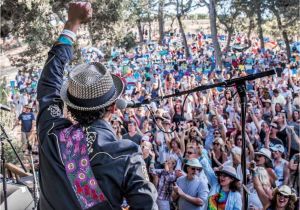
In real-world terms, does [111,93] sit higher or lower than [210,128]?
higher

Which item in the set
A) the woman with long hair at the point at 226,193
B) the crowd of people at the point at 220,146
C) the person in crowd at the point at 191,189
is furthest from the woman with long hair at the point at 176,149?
the woman with long hair at the point at 226,193

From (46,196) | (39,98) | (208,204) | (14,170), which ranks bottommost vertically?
(208,204)

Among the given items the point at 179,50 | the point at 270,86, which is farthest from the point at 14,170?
the point at 179,50

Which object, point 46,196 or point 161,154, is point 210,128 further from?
point 46,196

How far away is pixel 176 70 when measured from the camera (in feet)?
68.5

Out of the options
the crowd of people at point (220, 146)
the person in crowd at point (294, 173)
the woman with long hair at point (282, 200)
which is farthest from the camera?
the person in crowd at point (294, 173)

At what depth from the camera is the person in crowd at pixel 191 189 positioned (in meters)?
4.64

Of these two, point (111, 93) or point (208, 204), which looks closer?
point (111, 93)

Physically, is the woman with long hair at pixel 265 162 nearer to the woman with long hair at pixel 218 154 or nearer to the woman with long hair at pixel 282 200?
the woman with long hair at pixel 282 200

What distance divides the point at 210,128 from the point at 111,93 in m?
5.87

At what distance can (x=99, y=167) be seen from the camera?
1.71 m

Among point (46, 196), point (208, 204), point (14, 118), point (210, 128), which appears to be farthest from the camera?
point (14, 118)

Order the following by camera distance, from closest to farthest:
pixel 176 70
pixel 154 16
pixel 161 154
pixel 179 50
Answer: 1. pixel 161 154
2. pixel 176 70
3. pixel 179 50
4. pixel 154 16

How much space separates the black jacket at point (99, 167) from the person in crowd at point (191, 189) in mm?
2967
